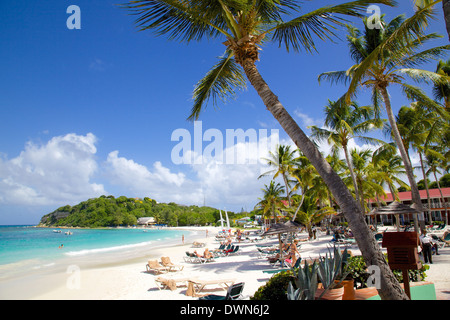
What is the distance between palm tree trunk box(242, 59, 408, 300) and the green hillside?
89.6 metres

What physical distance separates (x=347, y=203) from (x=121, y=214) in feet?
369

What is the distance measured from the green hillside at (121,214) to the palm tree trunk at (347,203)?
8958 cm

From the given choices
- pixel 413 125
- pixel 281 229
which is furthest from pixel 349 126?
pixel 281 229

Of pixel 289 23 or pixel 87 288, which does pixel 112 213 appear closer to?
pixel 87 288

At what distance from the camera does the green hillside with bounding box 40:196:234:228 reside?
99.9 metres

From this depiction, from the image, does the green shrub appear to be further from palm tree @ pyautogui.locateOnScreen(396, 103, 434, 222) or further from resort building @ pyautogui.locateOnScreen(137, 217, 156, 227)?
resort building @ pyautogui.locateOnScreen(137, 217, 156, 227)

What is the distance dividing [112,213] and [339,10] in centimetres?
11409

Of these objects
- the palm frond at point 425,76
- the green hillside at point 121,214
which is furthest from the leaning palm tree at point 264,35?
the green hillside at point 121,214

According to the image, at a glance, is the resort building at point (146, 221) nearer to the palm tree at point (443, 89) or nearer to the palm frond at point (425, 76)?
the palm tree at point (443, 89)

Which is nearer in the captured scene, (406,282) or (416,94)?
(406,282)

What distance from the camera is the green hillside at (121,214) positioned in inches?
3932

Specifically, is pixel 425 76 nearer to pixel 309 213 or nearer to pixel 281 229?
pixel 281 229

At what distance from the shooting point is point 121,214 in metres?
106
